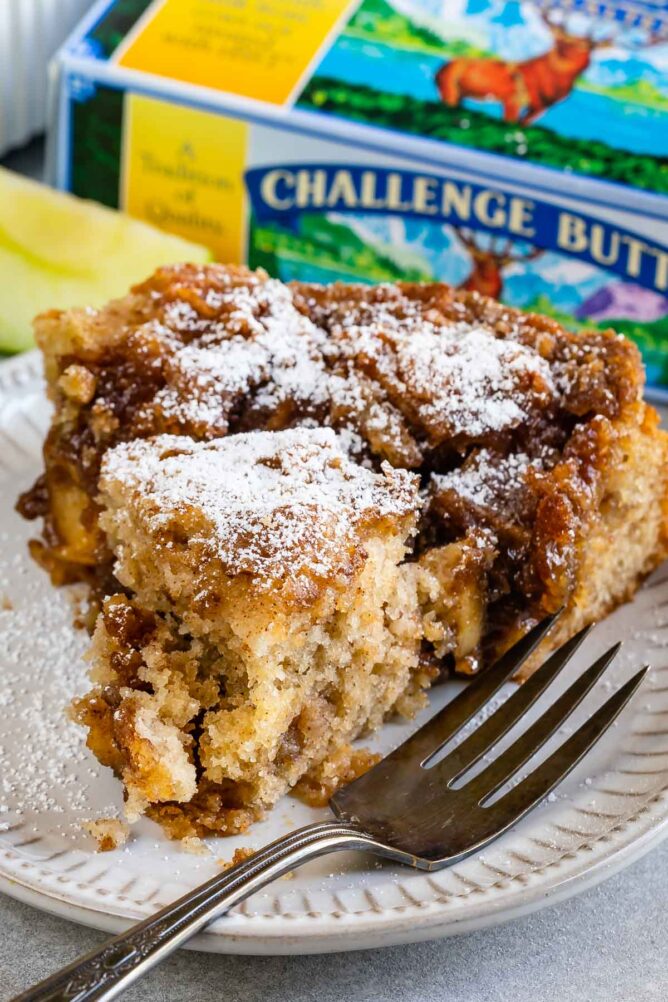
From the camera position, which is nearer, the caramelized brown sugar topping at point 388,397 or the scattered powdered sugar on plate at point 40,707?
the scattered powdered sugar on plate at point 40,707

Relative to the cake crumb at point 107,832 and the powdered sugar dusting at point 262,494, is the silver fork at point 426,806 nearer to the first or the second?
the cake crumb at point 107,832

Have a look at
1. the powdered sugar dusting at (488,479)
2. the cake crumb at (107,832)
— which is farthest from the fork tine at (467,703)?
the cake crumb at (107,832)

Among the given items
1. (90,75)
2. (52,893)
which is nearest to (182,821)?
(52,893)

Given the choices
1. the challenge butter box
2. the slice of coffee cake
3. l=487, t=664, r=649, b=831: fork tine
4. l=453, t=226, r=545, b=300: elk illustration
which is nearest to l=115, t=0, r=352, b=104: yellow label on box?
the challenge butter box

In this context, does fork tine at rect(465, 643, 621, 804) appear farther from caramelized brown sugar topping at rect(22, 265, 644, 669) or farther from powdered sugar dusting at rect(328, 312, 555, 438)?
powdered sugar dusting at rect(328, 312, 555, 438)

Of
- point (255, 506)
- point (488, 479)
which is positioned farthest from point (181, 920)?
point (488, 479)

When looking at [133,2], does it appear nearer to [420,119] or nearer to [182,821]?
[420,119]
